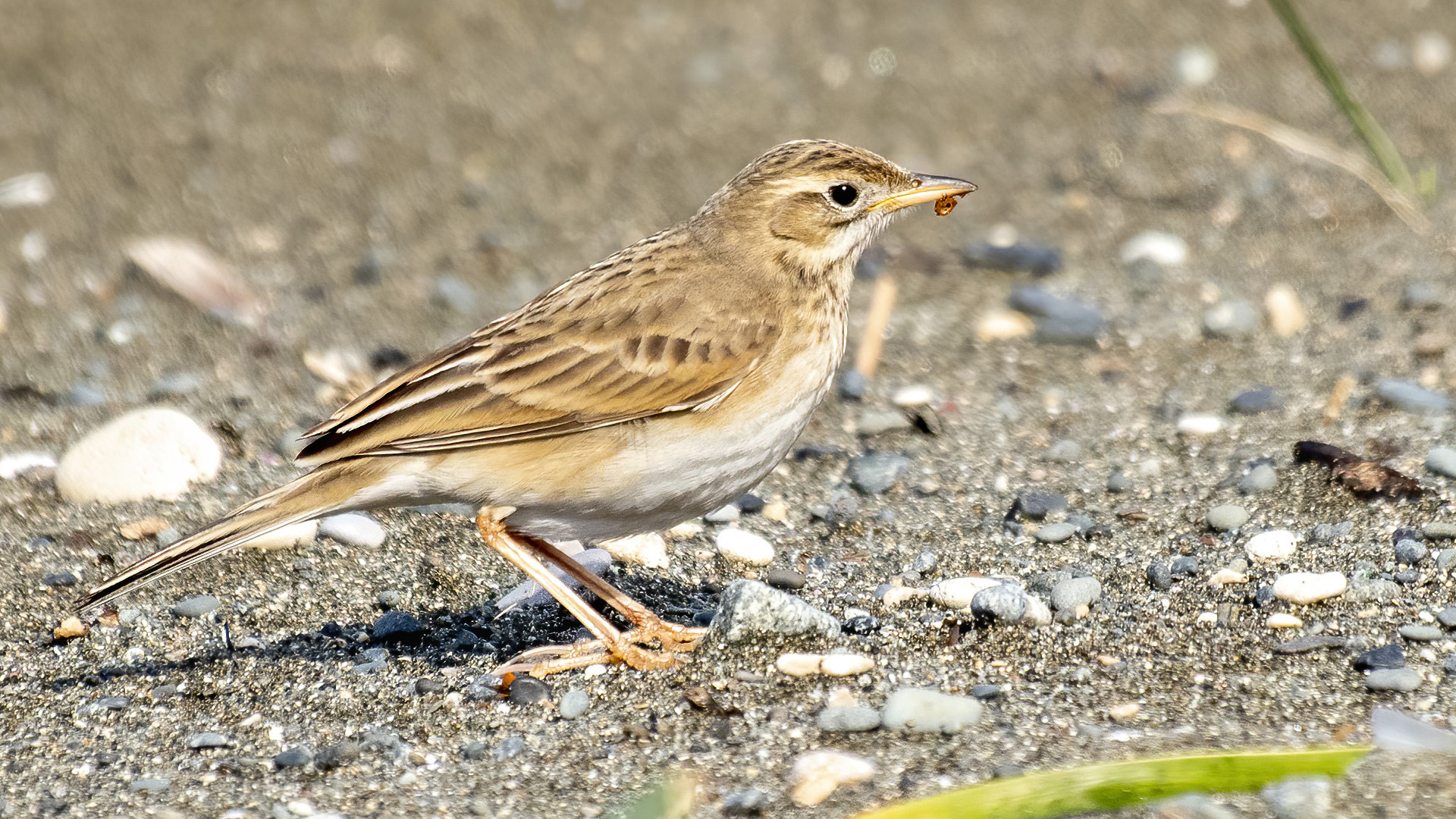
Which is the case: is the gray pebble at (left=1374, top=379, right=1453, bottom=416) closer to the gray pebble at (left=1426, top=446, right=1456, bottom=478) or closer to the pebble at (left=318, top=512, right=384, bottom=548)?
the gray pebble at (left=1426, top=446, right=1456, bottom=478)

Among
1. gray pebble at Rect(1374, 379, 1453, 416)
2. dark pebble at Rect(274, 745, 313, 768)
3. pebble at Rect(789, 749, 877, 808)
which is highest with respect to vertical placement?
gray pebble at Rect(1374, 379, 1453, 416)

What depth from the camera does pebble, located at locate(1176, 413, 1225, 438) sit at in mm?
6922

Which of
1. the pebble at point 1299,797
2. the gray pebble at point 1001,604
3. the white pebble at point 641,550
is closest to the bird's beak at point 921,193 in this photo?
the gray pebble at point 1001,604

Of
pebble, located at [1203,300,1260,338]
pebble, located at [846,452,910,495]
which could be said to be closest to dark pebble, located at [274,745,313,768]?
pebble, located at [846,452,910,495]

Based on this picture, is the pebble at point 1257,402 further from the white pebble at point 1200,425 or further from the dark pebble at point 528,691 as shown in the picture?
the dark pebble at point 528,691

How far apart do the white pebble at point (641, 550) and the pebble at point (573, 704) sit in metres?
1.16

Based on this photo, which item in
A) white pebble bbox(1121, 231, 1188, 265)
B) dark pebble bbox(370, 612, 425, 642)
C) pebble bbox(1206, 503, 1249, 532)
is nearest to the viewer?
dark pebble bbox(370, 612, 425, 642)

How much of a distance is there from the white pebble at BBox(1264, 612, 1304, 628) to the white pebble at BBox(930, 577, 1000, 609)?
86cm

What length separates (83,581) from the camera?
226 inches

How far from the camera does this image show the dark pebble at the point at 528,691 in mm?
4852

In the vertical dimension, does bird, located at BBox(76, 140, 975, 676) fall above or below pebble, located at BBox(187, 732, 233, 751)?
above

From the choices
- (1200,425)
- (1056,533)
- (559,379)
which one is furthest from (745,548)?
(1200,425)

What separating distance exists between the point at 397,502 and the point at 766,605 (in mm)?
1204

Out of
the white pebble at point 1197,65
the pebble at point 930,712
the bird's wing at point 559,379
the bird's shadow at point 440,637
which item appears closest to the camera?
the pebble at point 930,712
